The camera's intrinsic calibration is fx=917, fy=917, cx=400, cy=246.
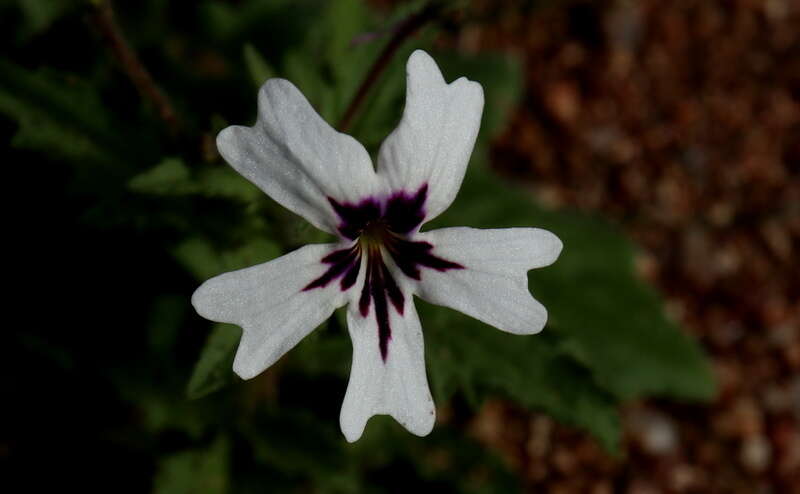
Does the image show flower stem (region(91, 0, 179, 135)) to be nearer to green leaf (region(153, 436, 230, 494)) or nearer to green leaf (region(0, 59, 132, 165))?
green leaf (region(0, 59, 132, 165))

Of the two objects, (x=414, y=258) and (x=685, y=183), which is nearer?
(x=414, y=258)

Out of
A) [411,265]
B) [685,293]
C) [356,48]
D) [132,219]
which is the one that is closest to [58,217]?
[132,219]

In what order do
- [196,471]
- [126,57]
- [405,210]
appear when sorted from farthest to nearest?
[196,471] → [126,57] → [405,210]

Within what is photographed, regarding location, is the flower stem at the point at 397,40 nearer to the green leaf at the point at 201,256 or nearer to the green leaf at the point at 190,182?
the green leaf at the point at 190,182

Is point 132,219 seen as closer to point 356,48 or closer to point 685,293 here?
point 356,48

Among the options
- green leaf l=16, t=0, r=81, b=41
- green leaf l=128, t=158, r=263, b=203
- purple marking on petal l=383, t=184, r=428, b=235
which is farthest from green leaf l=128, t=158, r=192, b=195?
green leaf l=16, t=0, r=81, b=41

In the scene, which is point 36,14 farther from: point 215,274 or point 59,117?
point 215,274

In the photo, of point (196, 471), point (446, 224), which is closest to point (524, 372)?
point (446, 224)

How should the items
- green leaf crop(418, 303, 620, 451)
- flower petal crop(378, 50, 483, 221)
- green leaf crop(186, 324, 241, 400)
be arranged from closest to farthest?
1. flower petal crop(378, 50, 483, 221)
2. green leaf crop(186, 324, 241, 400)
3. green leaf crop(418, 303, 620, 451)
